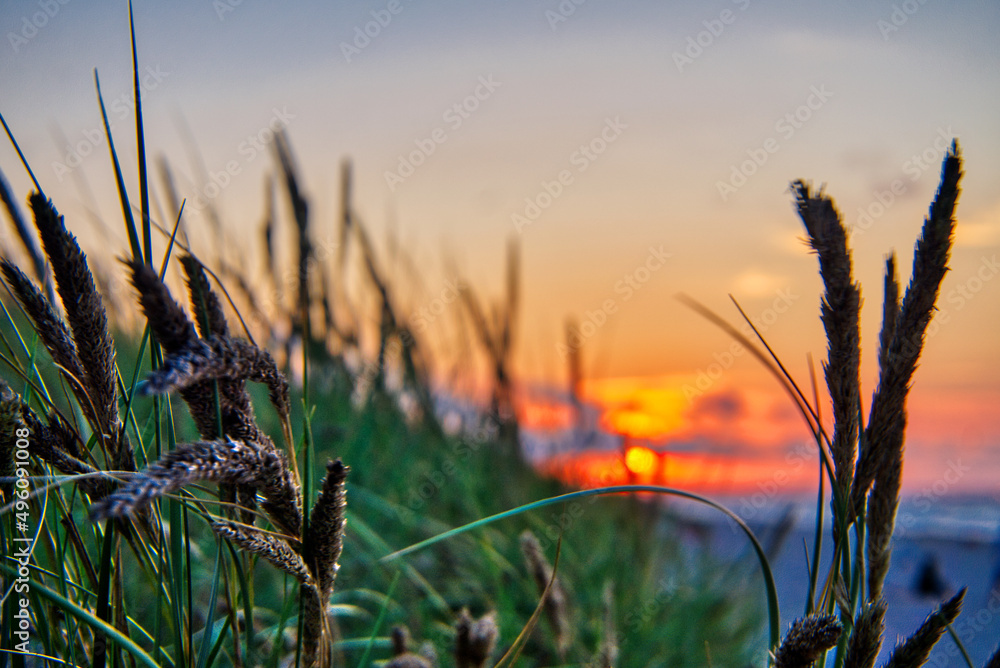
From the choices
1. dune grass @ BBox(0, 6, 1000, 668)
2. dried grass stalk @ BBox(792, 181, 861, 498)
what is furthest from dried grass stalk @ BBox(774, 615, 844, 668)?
dried grass stalk @ BBox(792, 181, 861, 498)

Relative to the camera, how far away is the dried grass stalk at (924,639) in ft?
1.87

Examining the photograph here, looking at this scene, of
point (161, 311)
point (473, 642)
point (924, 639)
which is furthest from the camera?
point (473, 642)

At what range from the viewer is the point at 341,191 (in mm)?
2455

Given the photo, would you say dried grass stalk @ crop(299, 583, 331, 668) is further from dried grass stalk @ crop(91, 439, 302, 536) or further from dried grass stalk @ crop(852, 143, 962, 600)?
dried grass stalk @ crop(852, 143, 962, 600)

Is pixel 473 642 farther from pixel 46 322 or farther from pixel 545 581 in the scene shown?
pixel 46 322

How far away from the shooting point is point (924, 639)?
1.87 ft

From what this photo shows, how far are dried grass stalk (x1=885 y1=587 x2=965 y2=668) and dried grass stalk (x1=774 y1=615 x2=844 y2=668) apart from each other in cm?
8

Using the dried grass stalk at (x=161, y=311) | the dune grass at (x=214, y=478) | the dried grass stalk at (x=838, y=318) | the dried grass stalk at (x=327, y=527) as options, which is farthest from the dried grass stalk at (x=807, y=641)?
the dried grass stalk at (x=161, y=311)

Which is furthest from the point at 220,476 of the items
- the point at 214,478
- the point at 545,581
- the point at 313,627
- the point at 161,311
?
the point at 545,581

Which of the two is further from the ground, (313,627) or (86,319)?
(86,319)

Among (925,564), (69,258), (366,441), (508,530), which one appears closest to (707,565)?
(925,564)

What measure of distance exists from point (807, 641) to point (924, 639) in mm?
110

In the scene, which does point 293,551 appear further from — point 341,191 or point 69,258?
point 341,191

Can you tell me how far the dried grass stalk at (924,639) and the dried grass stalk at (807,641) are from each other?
0.26ft
